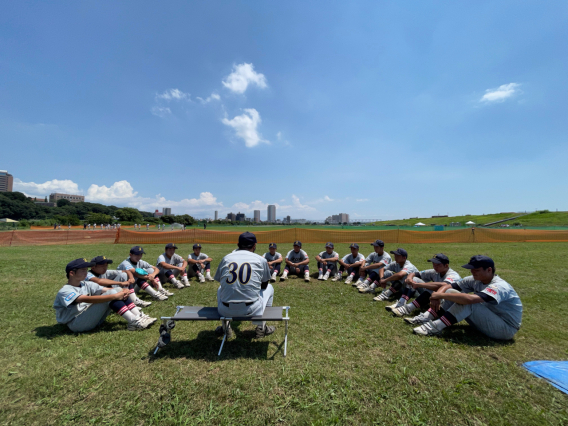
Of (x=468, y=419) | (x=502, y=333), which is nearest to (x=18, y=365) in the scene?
(x=468, y=419)

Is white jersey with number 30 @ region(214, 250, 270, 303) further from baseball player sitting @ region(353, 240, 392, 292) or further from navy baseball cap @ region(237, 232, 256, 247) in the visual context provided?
baseball player sitting @ region(353, 240, 392, 292)

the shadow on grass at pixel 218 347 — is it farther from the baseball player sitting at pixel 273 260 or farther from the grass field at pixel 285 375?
the baseball player sitting at pixel 273 260

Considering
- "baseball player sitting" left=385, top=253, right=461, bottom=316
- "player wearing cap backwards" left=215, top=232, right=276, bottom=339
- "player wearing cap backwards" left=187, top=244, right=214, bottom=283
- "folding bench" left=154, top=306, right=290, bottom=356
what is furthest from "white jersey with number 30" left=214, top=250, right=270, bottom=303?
"player wearing cap backwards" left=187, top=244, right=214, bottom=283

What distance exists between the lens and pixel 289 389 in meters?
2.85

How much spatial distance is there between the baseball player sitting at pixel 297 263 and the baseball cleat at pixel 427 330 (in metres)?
4.17

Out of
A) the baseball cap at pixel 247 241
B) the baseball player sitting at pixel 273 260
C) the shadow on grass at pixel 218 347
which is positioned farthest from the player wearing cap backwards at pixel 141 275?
the baseball cap at pixel 247 241

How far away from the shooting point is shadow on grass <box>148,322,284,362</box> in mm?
3543

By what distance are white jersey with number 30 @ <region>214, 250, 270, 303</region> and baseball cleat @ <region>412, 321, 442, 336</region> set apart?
3094 millimetres

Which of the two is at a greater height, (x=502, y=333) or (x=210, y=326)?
(x=502, y=333)

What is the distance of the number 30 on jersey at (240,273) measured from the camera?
11.5 feet

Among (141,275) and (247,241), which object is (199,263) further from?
(247,241)

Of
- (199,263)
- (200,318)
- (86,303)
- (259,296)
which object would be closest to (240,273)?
(259,296)

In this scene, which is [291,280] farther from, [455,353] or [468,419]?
[468,419]

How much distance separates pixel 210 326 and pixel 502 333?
5254 mm
